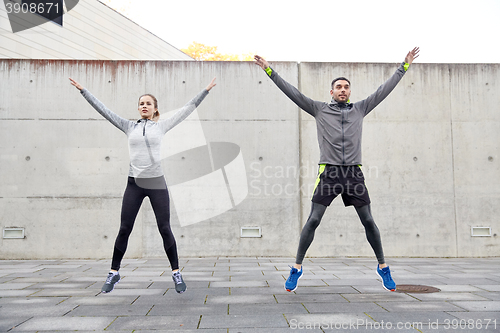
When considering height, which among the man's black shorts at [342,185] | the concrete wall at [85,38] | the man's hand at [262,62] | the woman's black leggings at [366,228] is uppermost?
the concrete wall at [85,38]

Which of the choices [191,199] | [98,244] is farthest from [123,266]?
[191,199]

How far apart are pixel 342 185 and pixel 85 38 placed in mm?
14098

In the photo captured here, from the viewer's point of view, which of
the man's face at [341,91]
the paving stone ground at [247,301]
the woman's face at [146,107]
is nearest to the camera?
the paving stone ground at [247,301]

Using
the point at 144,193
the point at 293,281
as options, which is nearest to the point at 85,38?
the point at 144,193

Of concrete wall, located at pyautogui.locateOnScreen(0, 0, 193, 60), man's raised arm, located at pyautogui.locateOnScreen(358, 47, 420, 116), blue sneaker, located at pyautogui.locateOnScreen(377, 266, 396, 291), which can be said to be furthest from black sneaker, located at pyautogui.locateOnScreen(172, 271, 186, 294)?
concrete wall, located at pyautogui.locateOnScreen(0, 0, 193, 60)

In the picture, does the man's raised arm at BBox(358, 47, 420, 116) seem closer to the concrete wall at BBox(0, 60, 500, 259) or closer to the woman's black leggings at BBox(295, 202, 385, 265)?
the woman's black leggings at BBox(295, 202, 385, 265)

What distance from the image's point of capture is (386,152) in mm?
7078

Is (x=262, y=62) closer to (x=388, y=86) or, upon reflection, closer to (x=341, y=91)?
(x=341, y=91)

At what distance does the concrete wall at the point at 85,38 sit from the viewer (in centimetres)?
1184

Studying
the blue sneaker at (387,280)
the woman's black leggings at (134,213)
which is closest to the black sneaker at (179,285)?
the woman's black leggings at (134,213)

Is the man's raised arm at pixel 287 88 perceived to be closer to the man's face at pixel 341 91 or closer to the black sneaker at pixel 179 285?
the man's face at pixel 341 91

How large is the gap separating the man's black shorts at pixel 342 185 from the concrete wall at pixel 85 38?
11373mm

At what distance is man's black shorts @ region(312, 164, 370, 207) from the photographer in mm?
3807

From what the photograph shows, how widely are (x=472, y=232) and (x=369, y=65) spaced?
3.59 meters
